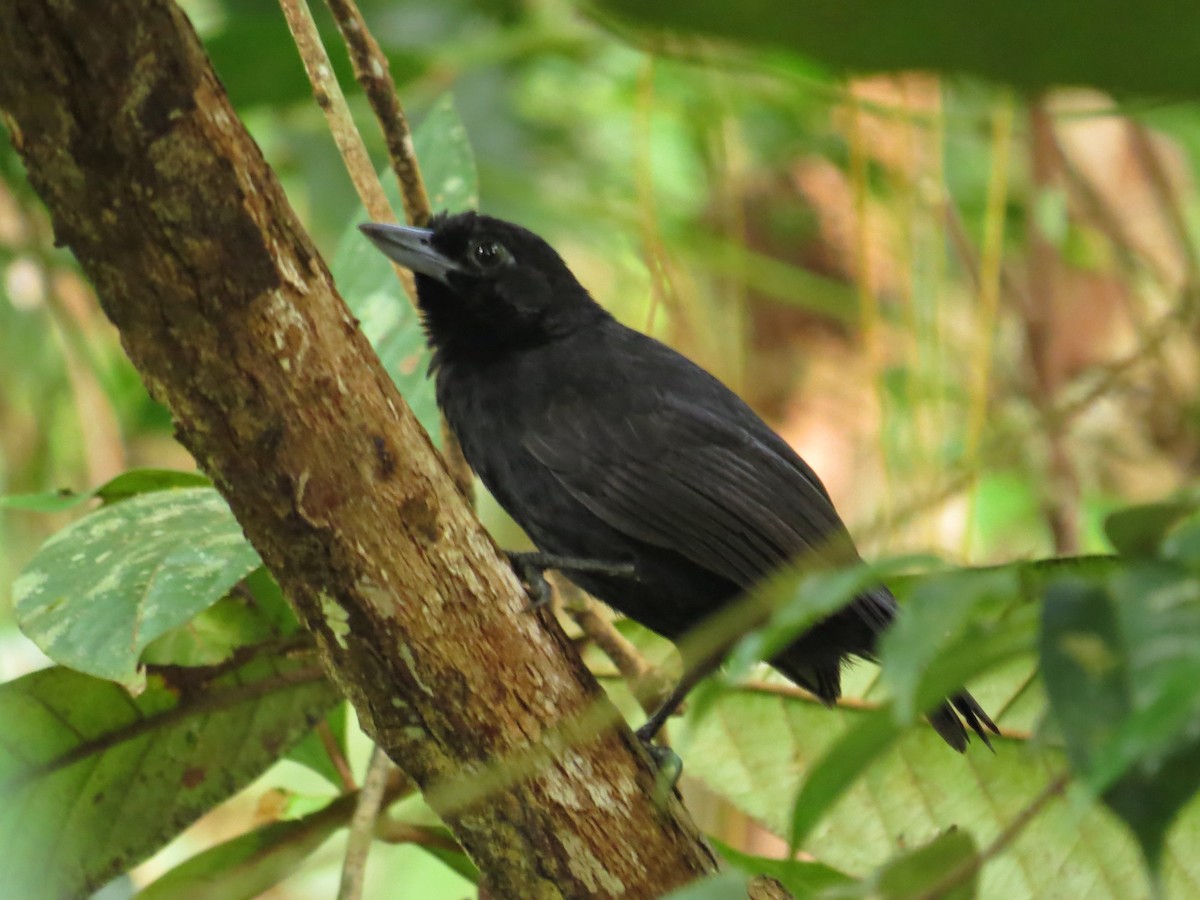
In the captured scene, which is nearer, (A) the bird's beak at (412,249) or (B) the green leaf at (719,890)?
(B) the green leaf at (719,890)

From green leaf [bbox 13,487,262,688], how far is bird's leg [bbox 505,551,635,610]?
1.37 feet

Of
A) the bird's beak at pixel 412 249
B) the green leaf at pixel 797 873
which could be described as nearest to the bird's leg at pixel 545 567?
the green leaf at pixel 797 873

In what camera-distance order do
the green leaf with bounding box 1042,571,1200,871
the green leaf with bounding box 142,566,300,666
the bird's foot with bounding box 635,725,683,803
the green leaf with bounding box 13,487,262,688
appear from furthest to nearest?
the green leaf with bounding box 142,566,300,666 < the bird's foot with bounding box 635,725,683,803 < the green leaf with bounding box 13,487,262,688 < the green leaf with bounding box 1042,571,1200,871

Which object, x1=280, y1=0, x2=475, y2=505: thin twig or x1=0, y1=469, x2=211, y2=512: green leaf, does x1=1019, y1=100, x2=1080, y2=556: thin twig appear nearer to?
x1=280, y1=0, x2=475, y2=505: thin twig

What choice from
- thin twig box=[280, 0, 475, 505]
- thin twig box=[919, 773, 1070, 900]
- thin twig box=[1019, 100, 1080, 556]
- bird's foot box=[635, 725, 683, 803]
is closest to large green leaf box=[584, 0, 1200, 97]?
thin twig box=[919, 773, 1070, 900]

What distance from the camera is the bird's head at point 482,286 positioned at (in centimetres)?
264

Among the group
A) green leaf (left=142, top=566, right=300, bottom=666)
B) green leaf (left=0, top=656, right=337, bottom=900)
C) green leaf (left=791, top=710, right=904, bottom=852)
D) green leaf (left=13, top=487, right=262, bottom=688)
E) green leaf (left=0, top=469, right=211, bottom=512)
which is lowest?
green leaf (left=0, top=656, right=337, bottom=900)

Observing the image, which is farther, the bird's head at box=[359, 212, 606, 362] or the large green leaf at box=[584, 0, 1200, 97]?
the bird's head at box=[359, 212, 606, 362]

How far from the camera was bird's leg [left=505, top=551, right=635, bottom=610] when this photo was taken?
203cm

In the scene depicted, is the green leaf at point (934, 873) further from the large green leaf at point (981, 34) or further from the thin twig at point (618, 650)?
the thin twig at point (618, 650)

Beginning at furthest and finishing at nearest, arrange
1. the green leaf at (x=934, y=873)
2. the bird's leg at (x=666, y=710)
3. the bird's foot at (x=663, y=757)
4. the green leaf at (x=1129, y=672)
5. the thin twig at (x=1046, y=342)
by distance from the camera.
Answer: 1. the thin twig at (x=1046, y=342)
2. the bird's leg at (x=666, y=710)
3. the bird's foot at (x=663, y=757)
4. the green leaf at (x=934, y=873)
5. the green leaf at (x=1129, y=672)

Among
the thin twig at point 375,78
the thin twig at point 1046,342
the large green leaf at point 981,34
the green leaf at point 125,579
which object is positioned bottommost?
the thin twig at point 1046,342

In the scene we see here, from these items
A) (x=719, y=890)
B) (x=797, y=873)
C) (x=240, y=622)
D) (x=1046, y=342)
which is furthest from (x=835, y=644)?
(x=1046, y=342)

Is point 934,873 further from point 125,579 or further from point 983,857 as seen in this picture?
point 125,579
